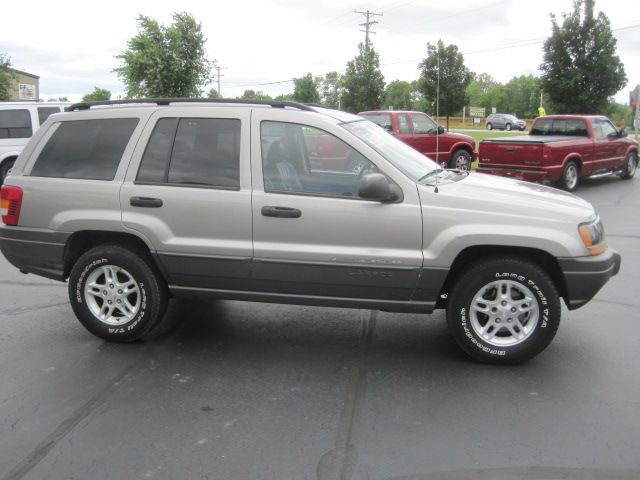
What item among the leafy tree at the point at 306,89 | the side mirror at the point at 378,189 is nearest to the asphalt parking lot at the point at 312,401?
the side mirror at the point at 378,189

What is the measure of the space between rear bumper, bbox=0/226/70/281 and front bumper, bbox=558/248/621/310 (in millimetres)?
3663

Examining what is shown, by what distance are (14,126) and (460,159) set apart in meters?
11.0

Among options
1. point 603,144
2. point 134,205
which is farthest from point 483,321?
point 603,144

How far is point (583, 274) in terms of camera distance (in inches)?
162

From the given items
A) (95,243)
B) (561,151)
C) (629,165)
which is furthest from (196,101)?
(629,165)

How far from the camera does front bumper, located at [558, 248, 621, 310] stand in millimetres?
4117

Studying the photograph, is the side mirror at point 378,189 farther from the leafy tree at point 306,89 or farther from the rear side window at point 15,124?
the leafy tree at point 306,89

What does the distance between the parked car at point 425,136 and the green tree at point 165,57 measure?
11021mm

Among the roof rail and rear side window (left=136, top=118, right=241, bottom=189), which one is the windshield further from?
rear side window (left=136, top=118, right=241, bottom=189)

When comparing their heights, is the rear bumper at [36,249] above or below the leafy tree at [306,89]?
below

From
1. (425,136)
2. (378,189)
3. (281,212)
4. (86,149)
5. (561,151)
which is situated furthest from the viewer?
(425,136)

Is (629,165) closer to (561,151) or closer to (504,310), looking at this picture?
(561,151)

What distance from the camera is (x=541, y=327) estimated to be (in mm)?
4207

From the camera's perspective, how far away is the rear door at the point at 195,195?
441 cm
